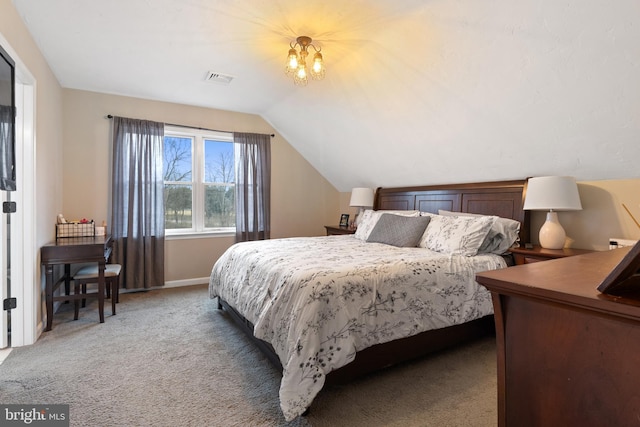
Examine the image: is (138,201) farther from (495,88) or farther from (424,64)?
(495,88)

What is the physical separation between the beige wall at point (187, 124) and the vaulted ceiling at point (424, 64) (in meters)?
0.28

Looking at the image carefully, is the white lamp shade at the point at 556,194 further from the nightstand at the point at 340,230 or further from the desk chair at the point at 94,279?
the desk chair at the point at 94,279

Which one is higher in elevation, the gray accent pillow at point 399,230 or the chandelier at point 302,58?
the chandelier at point 302,58

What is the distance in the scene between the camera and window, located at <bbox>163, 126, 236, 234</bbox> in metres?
4.23

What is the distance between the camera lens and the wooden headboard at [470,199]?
2936 millimetres

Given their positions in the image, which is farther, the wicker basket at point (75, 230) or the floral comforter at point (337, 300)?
the wicker basket at point (75, 230)

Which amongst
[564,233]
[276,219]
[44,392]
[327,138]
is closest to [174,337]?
[44,392]

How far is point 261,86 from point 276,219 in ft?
6.54

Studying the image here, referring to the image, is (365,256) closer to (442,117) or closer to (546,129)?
(442,117)

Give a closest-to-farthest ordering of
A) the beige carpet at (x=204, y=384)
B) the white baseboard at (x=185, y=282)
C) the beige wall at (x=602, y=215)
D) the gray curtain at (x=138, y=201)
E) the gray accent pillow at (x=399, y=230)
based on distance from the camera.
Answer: the beige carpet at (x=204, y=384), the beige wall at (x=602, y=215), the gray accent pillow at (x=399, y=230), the gray curtain at (x=138, y=201), the white baseboard at (x=185, y=282)

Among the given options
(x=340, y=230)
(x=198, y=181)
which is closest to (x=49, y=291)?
(x=198, y=181)

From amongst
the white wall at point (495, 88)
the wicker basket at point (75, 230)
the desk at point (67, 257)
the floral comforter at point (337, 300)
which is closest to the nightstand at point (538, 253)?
the floral comforter at point (337, 300)

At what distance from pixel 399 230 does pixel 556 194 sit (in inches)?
50.7

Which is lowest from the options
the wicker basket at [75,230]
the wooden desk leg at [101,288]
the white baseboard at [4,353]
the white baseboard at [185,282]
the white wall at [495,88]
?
the white baseboard at [4,353]
